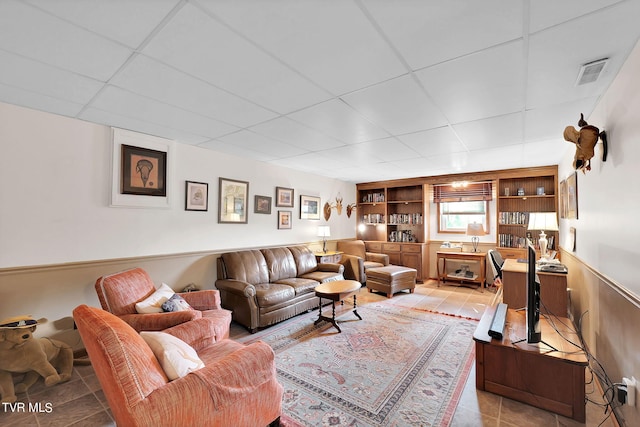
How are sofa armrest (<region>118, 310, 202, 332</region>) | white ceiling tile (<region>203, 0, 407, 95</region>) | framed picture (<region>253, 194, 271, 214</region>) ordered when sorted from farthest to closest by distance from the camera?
framed picture (<region>253, 194, 271, 214</region>) → sofa armrest (<region>118, 310, 202, 332</region>) → white ceiling tile (<region>203, 0, 407, 95</region>)

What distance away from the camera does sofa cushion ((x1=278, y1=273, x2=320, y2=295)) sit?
3.99 metres

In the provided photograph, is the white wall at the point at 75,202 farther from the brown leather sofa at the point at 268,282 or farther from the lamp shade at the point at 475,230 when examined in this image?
the lamp shade at the point at 475,230

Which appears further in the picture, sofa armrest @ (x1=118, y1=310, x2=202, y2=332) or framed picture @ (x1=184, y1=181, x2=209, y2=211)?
framed picture @ (x1=184, y1=181, x2=209, y2=211)

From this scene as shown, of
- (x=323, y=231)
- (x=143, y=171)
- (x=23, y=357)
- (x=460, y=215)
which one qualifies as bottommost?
(x=23, y=357)

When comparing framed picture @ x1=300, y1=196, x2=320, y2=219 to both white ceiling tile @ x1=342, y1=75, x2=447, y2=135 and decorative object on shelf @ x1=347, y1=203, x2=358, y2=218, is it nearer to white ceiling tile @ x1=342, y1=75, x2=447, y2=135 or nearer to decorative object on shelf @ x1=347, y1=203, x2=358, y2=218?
decorative object on shelf @ x1=347, y1=203, x2=358, y2=218

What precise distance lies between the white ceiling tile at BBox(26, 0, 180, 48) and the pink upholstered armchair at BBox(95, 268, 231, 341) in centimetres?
200

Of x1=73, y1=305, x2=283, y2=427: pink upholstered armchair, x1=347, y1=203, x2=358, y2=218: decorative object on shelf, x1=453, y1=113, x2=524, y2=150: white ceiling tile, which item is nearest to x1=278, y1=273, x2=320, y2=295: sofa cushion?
x1=73, y1=305, x2=283, y2=427: pink upholstered armchair

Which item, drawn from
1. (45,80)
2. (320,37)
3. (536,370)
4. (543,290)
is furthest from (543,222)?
(45,80)

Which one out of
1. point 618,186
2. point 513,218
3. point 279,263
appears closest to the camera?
point 618,186

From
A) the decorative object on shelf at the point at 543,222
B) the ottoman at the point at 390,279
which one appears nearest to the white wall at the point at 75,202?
the ottoman at the point at 390,279

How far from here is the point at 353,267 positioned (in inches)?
222

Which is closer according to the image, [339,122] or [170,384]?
[170,384]

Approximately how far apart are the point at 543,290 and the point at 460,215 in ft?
11.2

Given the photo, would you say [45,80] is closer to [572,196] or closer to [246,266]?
[246,266]
